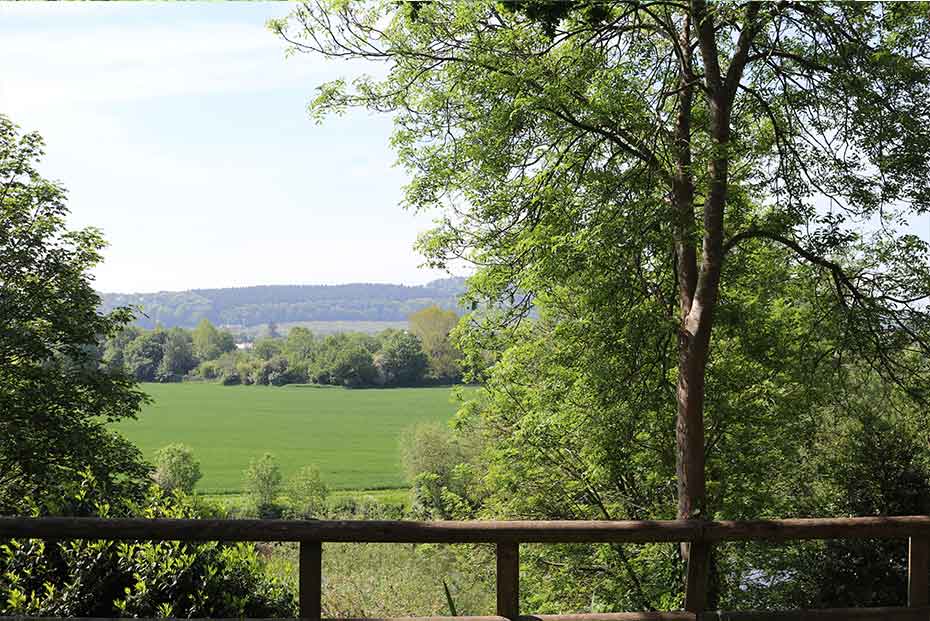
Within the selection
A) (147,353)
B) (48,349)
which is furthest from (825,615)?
(147,353)

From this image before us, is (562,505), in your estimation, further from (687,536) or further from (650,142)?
(687,536)

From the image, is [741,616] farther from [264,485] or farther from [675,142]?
[264,485]

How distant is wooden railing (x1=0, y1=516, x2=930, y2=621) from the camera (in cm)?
324

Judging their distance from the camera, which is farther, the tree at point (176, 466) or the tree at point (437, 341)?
the tree at point (437, 341)

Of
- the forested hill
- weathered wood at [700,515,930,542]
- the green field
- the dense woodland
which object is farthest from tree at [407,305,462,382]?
the forested hill

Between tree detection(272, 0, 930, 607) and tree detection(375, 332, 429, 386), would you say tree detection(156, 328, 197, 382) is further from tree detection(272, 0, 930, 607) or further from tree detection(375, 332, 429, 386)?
tree detection(272, 0, 930, 607)

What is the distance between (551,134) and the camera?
9.80 metres

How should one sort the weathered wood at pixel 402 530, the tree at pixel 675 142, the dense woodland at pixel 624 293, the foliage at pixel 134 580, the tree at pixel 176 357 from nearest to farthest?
1. the weathered wood at pixel 402 530
2. the foliage at pixel 134 580
3. the dense woodland at pixel 624 293
4. the tree at pixel 675 142
5. the tree at pixel 176 357

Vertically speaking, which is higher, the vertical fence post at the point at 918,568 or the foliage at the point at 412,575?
the vertical fence post at the point at 918,568

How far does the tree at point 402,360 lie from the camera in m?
65.2

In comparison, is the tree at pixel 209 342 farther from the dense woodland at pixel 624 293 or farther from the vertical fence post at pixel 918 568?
the vertical fence post at pixel 918 568

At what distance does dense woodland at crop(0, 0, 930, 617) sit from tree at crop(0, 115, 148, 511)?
2.2 inches

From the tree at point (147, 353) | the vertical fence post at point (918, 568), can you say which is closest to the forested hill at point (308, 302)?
the tree at point (147, 353)

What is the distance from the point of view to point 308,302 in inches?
5891
